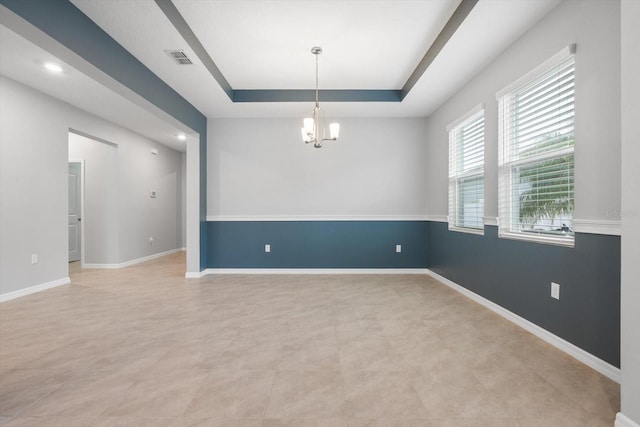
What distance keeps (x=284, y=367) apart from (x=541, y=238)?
7.59 ft

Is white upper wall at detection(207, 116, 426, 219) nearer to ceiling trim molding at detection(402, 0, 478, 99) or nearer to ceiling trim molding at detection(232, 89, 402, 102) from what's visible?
ceiling trim molding at detection(232, 89, 402, 102)

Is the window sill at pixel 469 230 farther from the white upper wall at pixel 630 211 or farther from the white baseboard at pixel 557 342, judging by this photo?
the white upper wall at pixel 630 211

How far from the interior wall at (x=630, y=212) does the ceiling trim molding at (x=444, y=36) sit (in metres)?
1.29

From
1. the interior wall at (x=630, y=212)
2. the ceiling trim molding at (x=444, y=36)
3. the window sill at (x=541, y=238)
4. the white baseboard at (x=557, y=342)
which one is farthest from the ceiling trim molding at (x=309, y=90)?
the white baseboard at (x=557, y=342)

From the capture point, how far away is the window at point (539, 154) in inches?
92.0

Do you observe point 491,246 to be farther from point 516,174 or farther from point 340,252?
point 340,252

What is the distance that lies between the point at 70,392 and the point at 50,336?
1.17 m

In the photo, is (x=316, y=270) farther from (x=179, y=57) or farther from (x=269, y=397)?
(x=179, y=57)

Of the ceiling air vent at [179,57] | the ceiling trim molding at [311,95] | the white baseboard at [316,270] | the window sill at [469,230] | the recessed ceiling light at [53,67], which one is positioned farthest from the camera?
the white baseboard at [316,270]

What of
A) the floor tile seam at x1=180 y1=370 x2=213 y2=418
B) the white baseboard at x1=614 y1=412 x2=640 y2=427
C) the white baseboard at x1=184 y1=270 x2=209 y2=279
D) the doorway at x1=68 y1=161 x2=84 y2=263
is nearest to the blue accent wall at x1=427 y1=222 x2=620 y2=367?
the white baseboard at x1=614 y1=412 x2=640 y2=427

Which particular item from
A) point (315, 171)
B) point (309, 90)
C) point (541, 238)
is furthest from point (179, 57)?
point (541, 238)

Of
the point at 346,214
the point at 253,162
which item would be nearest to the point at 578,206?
the point at 346,214

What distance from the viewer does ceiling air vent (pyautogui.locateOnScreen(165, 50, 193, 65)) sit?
3.03 m

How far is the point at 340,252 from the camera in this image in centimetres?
517
